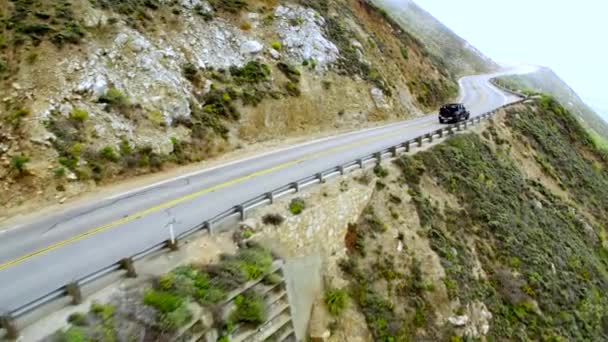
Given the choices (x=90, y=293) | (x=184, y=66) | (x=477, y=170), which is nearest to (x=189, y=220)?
(x=90, y=293)

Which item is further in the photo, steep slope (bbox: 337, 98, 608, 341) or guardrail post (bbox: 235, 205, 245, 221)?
steep slope (bbox: 337, 98, 608, 341)

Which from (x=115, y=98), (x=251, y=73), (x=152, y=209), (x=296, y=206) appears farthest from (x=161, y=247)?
(x=251, y=73)

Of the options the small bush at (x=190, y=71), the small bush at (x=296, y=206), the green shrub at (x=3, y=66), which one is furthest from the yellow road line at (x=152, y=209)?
the green shrub at (x=3, y=66)

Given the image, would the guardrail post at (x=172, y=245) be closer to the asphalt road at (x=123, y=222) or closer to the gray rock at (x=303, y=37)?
the asphalt road at (x=123, y=222)

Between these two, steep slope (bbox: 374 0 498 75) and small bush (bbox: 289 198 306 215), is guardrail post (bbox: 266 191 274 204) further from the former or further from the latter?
steep slope (bbox: 374 0 498 75)

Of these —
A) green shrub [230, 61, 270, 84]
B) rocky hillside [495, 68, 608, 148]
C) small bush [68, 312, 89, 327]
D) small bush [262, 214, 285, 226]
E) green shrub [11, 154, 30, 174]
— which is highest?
small bush [68, 312, 89, 327]

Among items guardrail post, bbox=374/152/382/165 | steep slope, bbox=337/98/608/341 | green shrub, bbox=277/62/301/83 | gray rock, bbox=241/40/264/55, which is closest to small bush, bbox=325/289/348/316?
steep slope, bbox=337/98/608/341

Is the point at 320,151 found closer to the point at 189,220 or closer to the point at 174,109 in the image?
the point at 174,109

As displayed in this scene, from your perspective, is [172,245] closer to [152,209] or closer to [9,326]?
[9,326]
